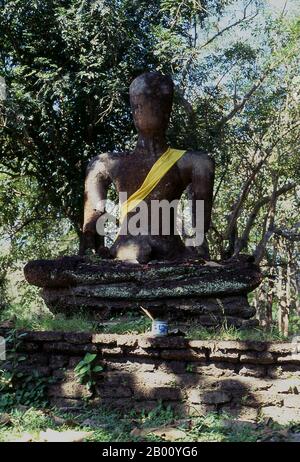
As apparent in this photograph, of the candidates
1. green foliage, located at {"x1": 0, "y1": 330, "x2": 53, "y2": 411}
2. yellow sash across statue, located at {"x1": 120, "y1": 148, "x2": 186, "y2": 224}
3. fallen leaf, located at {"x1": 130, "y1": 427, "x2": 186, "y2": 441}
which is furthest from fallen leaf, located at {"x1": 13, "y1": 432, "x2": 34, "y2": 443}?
yellow sash across statue, located at {"x1": 120, "y1": 148, "x2": 186, "y2": 224}

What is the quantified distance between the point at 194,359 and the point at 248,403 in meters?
0.51

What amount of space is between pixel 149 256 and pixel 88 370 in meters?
1.86

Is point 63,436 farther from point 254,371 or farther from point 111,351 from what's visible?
point 254,371

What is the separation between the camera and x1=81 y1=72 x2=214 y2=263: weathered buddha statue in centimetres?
673

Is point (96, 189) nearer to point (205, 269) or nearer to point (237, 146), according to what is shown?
point (205, 269)

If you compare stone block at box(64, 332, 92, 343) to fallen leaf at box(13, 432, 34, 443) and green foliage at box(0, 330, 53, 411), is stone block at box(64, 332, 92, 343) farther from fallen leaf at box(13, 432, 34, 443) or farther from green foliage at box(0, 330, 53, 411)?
fallen leaf at box(13, 432, 34, 443)

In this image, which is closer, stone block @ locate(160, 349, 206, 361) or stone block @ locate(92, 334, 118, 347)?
stone block @ locate(160, 349, 206, 361)

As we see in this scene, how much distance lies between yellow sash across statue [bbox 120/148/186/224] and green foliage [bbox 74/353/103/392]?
2256 mm

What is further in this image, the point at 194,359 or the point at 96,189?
the point at 96,189

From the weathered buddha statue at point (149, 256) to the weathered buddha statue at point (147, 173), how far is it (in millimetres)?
11

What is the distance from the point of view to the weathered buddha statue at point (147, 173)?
6730mm

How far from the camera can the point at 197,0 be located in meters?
9.92

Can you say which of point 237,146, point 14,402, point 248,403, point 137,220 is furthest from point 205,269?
point 237,146
